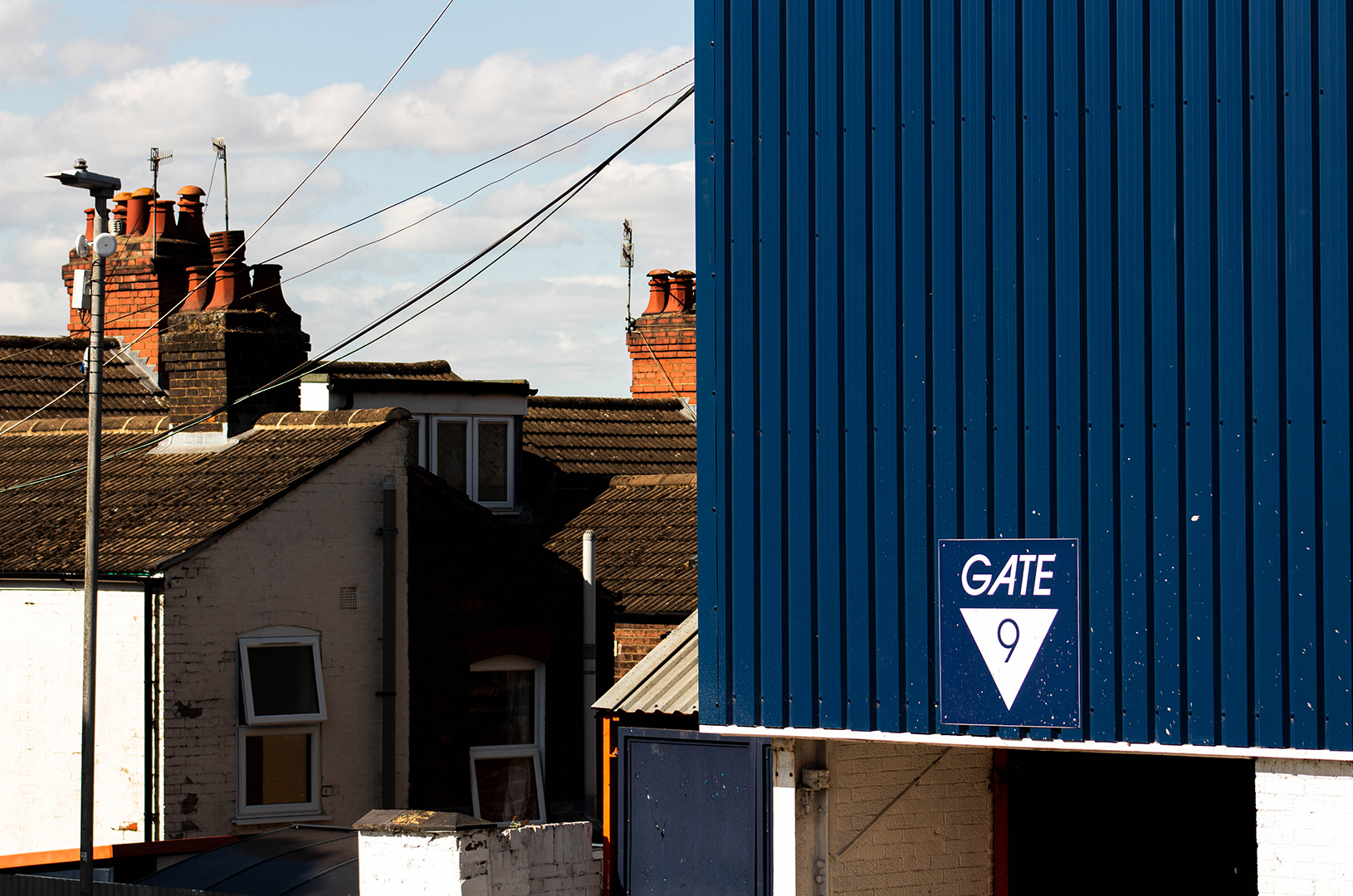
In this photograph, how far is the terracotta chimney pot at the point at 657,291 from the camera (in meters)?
28.8

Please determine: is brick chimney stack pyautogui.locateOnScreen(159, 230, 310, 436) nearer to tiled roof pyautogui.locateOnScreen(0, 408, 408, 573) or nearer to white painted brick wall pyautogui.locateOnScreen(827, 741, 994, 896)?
tiled roof pyautogui.locateOnScreen(0, 408, 408, 573)

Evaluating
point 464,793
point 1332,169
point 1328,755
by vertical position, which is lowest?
point 464,793

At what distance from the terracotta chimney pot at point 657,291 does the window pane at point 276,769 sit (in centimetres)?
1433


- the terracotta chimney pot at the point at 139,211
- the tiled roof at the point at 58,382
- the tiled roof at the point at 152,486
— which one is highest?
the terracotta chimney pot at the point at 139,211

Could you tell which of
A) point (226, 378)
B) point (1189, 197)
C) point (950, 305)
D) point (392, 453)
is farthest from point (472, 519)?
point (1189, 197)

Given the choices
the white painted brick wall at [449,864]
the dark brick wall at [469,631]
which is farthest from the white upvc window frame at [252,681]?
the white painted brick wall at [449,864]

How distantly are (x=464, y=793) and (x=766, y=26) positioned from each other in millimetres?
9660

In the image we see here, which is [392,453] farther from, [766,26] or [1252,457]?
[1252,457]

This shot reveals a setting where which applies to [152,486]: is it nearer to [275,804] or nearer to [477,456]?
[275,804]

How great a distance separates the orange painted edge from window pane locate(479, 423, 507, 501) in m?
7.37

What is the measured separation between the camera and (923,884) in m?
11.8

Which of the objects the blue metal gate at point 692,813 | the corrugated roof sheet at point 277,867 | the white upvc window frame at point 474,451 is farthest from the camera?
the white upvc window frame at point 474,451

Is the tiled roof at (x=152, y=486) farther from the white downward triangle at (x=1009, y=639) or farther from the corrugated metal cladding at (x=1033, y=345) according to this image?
the white downward triangle at (x=1009, y=639)

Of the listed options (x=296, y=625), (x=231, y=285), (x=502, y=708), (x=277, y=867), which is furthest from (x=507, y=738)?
(x=231, y=285)
